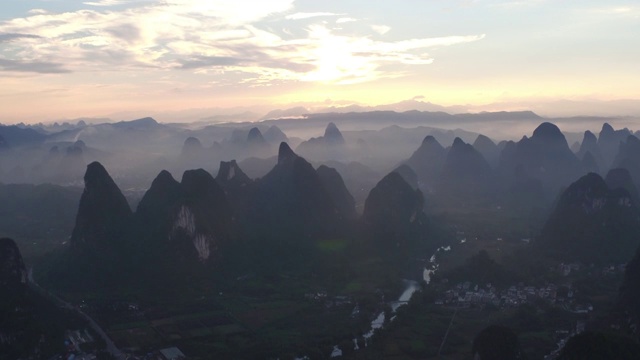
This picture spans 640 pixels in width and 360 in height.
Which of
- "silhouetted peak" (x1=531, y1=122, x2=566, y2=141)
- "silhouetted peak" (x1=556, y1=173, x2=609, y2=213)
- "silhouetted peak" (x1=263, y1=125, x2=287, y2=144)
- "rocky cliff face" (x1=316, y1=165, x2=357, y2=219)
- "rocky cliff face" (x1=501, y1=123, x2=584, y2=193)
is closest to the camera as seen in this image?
"silhouetted peak" (x1=556, y1=173, x2=609, y2=213)

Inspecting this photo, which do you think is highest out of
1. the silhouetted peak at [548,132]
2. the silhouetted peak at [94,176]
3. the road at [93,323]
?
the silhouetted peak at [548,132]

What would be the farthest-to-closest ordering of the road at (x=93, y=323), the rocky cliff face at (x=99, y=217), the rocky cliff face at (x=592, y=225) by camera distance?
the rocky cliff face at (x=592, y=225)
the rocky cliff face at (x=99, y=217)
the road at (x=93, y=323)

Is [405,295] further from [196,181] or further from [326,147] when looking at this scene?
[326,147]

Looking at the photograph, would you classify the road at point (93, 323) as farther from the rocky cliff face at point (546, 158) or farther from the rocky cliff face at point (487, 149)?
the rocky cliff face at point (487, 149)

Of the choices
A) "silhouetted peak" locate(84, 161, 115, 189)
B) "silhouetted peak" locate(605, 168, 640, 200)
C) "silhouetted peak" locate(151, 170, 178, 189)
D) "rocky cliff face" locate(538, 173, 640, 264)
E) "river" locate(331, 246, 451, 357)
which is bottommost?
"river" locate(331, 246, 451, 357)

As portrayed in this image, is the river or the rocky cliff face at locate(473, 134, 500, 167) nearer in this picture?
the river

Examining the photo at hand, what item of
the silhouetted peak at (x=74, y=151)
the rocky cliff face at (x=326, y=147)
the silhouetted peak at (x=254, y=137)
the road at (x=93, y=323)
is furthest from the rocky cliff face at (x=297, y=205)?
the silhouetted peak at (x=74, y=151)

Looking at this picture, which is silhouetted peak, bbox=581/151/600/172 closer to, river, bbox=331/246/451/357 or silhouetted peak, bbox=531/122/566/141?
silhouetted peak, bbox=531/122/566/141

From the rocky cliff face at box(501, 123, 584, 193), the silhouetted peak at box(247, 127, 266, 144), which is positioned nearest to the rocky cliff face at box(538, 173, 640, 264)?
the rocky cliff face at box(501, 123, 584, 193)
